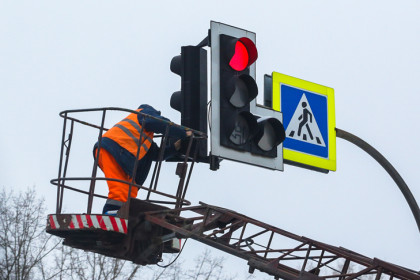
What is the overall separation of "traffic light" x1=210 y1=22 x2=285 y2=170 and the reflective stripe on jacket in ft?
8.00

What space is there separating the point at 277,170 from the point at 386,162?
211cm

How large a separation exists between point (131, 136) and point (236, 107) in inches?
105

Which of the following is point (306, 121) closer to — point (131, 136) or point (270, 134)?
point (131, 136)

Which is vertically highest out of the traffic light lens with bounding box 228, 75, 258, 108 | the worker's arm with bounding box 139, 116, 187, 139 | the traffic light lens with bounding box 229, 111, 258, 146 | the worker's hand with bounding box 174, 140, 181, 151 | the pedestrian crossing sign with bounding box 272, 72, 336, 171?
the pedestrian crossing sign with bounding box 272, 72, 336, 171

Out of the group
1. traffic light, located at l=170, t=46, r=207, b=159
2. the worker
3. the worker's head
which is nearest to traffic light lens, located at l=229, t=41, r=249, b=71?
traffic light, located at l=170, t=46, r=207, b=159

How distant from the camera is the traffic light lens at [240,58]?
11.1m

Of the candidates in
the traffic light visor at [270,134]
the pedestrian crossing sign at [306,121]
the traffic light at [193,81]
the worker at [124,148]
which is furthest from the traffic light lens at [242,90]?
the pedestrian crossing sign at [306,121]

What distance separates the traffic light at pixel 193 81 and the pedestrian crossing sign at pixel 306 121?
1.72m

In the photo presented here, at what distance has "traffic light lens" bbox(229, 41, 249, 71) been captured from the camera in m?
11.1

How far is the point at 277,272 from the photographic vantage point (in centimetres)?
1192

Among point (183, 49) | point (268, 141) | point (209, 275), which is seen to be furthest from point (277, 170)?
point (209, 275)

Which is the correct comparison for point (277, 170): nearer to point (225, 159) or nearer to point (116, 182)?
point (225, 159)

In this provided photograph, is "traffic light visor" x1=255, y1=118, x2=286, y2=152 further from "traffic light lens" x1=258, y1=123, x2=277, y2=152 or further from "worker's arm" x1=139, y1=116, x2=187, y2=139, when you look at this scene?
"worker's arm" x1=139, y1=116, x2=187, y2=139

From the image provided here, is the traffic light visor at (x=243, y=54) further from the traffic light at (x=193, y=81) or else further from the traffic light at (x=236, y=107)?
the traffic light at (x=193, y=81)
